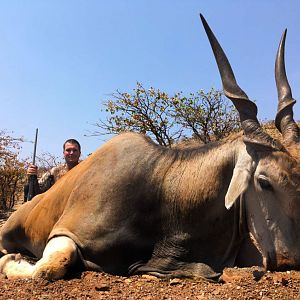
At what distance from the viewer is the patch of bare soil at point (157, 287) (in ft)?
10.4

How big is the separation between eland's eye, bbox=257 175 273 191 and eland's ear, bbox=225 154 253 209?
0.33 ft

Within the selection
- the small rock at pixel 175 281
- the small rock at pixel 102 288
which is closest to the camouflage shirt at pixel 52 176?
the small rock at pixel 175 281

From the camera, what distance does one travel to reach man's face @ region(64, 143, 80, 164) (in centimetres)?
718

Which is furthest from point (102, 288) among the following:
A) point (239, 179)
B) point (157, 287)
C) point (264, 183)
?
point (264, 183)

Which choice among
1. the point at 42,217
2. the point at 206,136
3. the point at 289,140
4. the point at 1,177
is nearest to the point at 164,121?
the point at 206,136

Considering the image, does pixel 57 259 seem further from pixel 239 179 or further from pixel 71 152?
pixel 71 152

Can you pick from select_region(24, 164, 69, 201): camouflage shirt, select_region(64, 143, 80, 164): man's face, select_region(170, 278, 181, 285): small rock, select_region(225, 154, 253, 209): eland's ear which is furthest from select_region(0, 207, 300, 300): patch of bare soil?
select_region(24, 164, 69, 201): camouflage shirt

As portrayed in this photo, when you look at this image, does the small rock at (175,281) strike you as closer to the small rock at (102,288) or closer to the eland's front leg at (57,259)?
the small rock at (102,288)

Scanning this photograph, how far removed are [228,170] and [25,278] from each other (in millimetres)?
1947

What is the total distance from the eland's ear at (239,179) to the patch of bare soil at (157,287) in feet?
1.98

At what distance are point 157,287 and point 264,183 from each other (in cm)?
115

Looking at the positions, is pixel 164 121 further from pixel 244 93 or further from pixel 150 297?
pixel 150 297

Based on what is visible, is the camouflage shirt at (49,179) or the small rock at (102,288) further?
the camouflage shirt at (49,179)

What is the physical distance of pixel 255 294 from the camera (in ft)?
10.2
